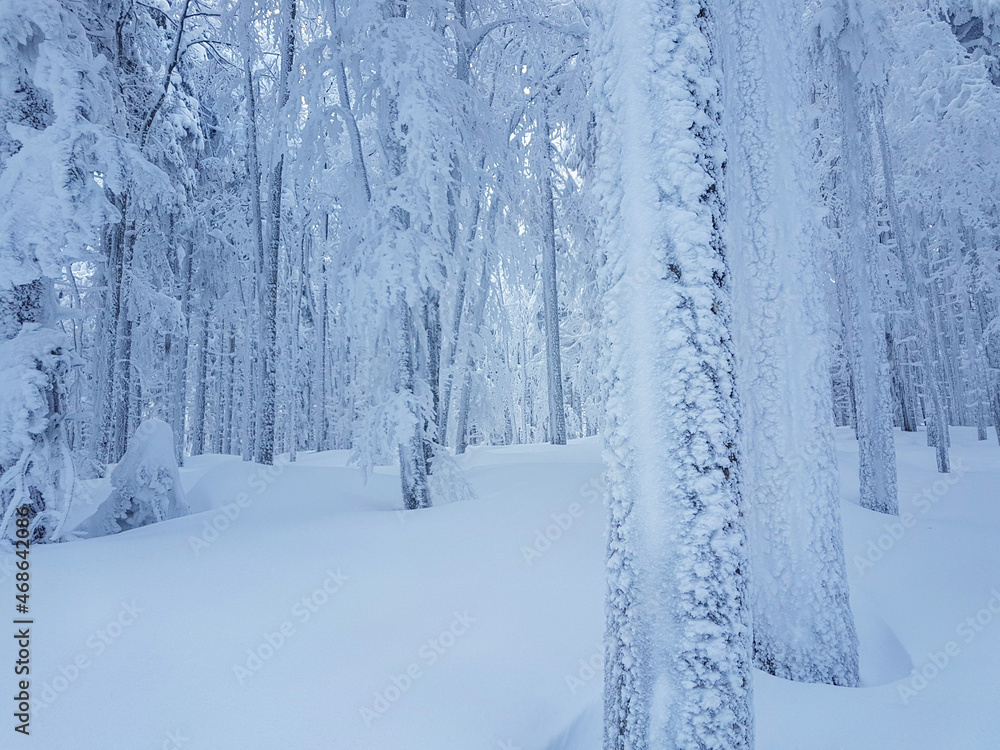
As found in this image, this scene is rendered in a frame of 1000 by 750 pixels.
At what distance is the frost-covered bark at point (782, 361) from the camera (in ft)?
10.2

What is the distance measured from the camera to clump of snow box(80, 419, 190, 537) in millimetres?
6645

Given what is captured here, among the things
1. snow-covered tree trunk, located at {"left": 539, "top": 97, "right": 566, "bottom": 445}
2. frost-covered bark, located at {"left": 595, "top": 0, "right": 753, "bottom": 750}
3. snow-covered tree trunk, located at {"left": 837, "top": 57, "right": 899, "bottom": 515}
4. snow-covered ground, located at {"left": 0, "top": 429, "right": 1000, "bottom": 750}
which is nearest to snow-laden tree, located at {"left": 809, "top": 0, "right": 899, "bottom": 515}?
snow-covered tree trunk, located at {"left": 837, "top": 57, "right": 899, "bottom": 515}

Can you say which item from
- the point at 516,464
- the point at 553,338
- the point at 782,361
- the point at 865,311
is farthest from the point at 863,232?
the point at 553,338

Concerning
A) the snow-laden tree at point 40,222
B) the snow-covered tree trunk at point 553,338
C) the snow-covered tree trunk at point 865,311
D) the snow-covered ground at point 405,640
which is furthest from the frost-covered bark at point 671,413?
the snow-covered tree trunk at point 553,338

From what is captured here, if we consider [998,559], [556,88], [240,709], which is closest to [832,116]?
[556,88]

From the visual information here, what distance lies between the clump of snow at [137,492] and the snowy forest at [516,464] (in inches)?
1.3

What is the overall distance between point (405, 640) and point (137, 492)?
5356 millimetres

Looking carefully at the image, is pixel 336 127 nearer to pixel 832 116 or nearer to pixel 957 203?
pixel 832 116

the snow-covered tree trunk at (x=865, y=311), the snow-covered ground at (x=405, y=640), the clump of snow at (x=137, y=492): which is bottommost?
the snow-covered ground at (x=405, y=640)

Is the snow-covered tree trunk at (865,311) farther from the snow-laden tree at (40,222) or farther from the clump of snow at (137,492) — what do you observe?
the clump of snow at (137,492)

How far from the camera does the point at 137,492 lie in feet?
21.9

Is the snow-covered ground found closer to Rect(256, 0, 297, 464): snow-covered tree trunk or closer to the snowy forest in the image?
the snowy forest

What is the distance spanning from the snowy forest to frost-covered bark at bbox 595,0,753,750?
0.01 meters

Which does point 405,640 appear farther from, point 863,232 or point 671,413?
point 863,232
